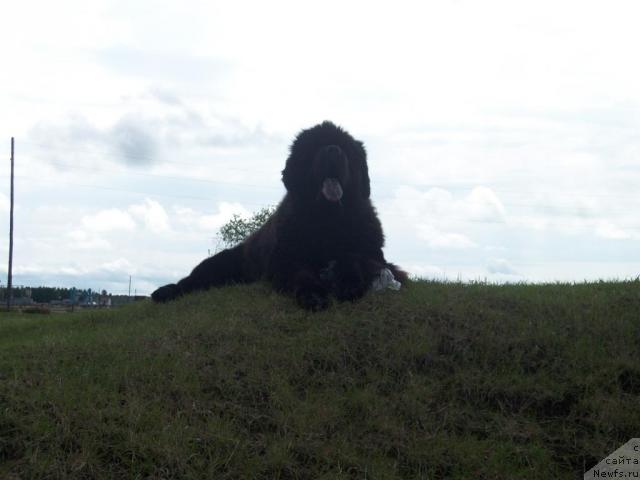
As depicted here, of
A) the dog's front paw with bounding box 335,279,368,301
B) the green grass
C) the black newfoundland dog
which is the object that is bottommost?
the green grass

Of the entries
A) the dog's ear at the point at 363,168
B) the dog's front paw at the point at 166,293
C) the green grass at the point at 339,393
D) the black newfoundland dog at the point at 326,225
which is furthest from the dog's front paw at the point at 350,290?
the dog's front paw at the point at 166,293

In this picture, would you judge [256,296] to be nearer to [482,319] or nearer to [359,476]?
[482,319]

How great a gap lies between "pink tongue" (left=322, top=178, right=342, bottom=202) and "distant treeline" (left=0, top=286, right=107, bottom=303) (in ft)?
108

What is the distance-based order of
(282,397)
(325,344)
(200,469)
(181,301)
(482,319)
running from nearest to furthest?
(200,469), (282,397), (325,344), (482,319), (181,301)

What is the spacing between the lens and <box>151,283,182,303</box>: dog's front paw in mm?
10352

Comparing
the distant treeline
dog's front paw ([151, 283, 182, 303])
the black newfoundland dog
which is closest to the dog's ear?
the black newfoundland dog

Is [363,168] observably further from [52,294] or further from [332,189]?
[52,294]

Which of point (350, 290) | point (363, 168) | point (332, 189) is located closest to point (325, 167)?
point (332, 189)

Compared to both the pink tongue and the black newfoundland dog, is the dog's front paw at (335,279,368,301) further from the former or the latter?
the pink tongue

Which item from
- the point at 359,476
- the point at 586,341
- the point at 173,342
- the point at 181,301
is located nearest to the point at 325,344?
the point at 173,342

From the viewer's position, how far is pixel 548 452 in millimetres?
5320

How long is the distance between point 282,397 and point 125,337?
2346 millimetres

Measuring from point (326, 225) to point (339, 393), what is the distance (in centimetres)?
300

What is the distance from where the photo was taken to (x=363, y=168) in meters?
9.02
